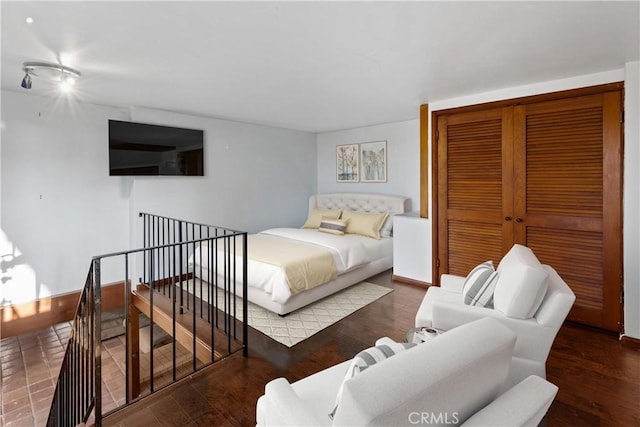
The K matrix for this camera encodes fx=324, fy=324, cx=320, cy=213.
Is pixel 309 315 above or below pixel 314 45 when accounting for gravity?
below

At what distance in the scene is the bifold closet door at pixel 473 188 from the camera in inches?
132

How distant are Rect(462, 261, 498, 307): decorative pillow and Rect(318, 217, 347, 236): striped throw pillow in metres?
2.59

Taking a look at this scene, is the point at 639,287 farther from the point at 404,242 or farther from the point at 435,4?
the point at 435,4

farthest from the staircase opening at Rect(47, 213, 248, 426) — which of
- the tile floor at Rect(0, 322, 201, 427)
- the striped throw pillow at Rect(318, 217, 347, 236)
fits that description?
the striped throw pillow at Rect(318, 217, 347, 236)

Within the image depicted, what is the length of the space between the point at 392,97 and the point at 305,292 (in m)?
2.35

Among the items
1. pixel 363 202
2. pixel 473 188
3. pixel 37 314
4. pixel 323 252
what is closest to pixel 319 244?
pixel 323 252

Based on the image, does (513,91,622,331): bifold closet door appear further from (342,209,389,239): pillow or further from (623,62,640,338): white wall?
(342,209,389,239): pillow

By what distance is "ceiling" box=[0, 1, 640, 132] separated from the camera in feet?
5.77

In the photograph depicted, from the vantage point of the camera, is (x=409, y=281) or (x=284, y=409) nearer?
(x=284, y=409)

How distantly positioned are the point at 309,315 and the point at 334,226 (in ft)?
5.96

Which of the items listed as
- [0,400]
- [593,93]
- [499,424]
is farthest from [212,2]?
[0,400]

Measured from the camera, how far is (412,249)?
4.14m

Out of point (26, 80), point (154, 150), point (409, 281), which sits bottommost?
point (409, 281)

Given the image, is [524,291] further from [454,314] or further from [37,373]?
[37,373]
